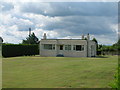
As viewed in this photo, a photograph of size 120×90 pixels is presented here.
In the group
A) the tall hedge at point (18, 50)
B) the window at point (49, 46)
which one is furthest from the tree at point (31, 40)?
the window at point (49, 46)

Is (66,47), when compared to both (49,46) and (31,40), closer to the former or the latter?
(49,46)

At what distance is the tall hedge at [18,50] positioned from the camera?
3739 centimetres

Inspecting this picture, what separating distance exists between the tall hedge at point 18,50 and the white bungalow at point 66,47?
3.14m

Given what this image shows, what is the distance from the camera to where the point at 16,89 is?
9195 mm

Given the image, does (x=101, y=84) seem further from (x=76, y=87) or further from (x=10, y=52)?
(x=10, y=52)

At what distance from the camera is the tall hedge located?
37.4 metres

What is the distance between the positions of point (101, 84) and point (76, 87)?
140 cm

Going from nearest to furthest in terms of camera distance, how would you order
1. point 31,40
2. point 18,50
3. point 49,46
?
point 18,50
point 49,46
point 31,40

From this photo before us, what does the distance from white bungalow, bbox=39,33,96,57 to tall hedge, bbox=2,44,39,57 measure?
3.14 metres

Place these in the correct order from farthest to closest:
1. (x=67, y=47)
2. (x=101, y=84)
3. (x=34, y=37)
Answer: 1. (x=34, y=37)
2. (x=67, y=47)
3. (x=101, y=84)

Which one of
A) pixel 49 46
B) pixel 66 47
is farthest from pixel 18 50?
pixel 66 47

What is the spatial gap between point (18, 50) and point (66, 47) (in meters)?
9.30

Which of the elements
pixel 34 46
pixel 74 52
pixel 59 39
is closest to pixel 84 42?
pixel 74 52

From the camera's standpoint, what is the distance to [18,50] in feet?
134
